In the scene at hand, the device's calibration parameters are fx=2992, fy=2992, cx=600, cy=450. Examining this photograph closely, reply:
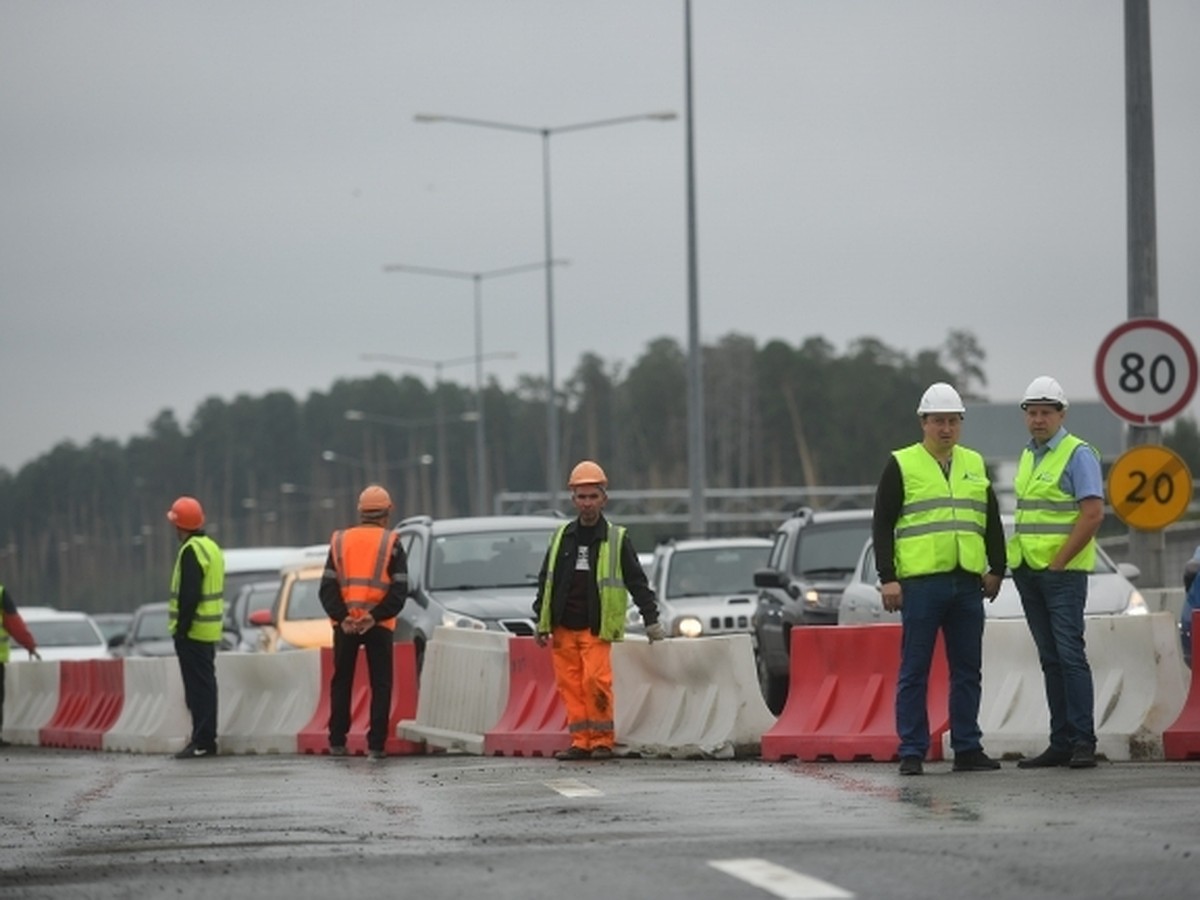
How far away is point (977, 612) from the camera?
15.1 metres

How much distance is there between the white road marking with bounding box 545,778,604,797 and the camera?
13586 mm

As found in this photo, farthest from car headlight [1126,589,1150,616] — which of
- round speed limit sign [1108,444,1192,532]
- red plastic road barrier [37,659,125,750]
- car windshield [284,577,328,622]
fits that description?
car windshield [284,577,328,622]

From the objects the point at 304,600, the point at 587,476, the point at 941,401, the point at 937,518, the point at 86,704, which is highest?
the point at 941,401

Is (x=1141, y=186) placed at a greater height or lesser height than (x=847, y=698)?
greater

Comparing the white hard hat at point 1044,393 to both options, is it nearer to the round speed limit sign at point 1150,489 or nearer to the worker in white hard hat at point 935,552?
the worker in white hard hat at point 935,552

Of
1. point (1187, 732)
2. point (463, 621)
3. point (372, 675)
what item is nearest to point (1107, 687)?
point (1187, 732)

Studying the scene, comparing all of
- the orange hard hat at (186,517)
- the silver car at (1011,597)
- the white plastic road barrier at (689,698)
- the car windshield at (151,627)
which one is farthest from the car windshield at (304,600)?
the white plastic road barrier at (689,698)

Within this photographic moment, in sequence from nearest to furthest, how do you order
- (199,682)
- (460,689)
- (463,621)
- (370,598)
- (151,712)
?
(370,598), (460,689), (199,682), (463,621), (151,712)

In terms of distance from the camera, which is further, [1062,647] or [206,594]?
[206,594]

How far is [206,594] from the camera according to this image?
71.7 feet

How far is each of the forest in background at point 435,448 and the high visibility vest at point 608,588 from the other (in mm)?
86498

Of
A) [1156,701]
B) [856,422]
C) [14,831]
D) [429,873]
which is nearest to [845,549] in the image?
[1156,701]

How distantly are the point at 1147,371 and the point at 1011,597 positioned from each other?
2731 mm

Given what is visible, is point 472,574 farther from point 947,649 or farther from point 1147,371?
point 947,649
